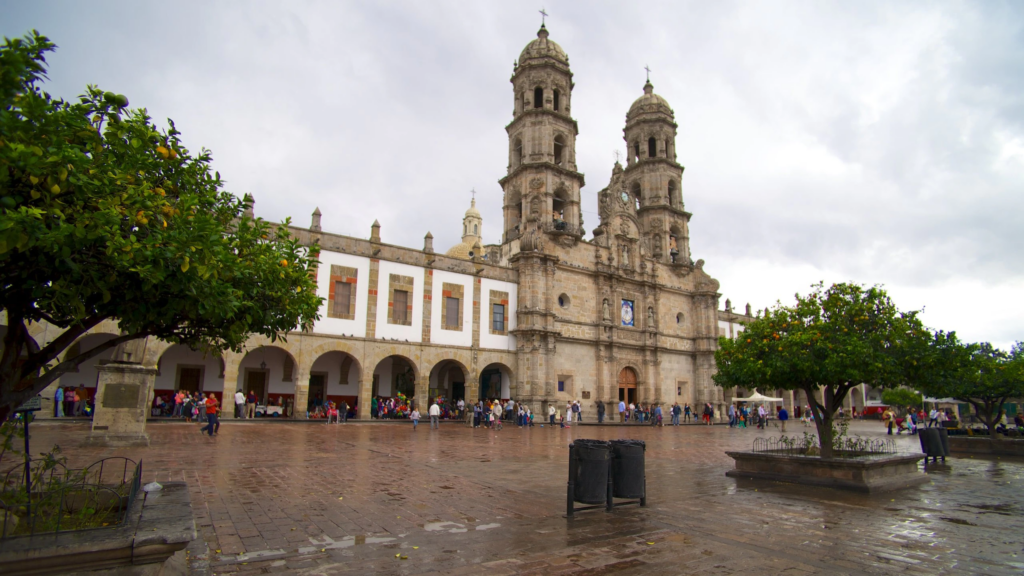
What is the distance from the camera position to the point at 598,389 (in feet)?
111

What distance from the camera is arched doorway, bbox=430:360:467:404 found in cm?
3281

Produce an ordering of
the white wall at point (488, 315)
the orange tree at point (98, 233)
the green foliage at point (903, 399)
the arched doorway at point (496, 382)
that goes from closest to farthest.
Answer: the orange tree at point (98, 233) < the white wall at point (488, 315) < the arched doorway at point (496, 382) < the green foliage at point (903, 399)

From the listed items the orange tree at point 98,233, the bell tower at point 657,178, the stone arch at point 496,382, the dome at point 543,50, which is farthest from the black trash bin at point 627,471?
the bell tower at point 657,178

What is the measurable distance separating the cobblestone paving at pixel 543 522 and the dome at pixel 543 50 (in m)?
30.2

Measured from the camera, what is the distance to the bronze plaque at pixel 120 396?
13.5 metres

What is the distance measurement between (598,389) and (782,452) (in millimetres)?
22198

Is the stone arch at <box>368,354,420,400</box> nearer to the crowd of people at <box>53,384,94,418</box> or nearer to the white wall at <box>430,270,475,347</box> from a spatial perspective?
the white wall at <box>430,270,475,347</box>

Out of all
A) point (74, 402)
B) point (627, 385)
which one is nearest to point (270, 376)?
point (74, 402)

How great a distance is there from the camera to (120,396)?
1357cm

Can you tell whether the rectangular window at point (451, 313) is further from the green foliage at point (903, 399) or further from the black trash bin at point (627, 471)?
the green foliage at point (903, 399)

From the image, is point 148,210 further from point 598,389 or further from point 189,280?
point 598,389

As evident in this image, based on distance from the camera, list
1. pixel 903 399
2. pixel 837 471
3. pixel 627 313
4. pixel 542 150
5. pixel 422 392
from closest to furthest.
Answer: pixel 837 471 < pixel 422 392 < pixel 542 150 < pixel 627 313 < pixel 903 399

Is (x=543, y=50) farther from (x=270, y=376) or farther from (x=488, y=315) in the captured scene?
(x=270, y=376)

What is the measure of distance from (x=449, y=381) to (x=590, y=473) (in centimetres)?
2658
